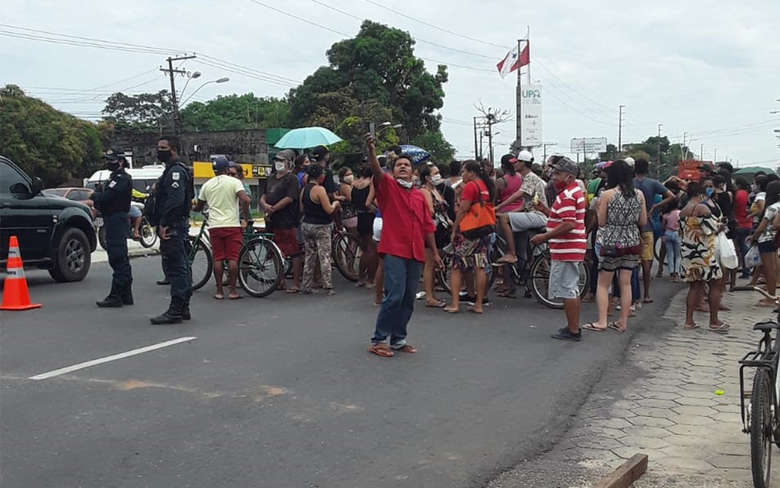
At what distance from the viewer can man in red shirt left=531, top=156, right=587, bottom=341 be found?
25.5 feet

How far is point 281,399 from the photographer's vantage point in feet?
18.3

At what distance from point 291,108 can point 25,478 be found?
5841 cm

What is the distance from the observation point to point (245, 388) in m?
5.82

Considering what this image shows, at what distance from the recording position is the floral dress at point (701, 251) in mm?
8516

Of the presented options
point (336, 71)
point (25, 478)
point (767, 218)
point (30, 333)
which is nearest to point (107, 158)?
point (30, 333)

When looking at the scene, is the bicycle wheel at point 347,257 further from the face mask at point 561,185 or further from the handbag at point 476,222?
the face mask at point 561,185

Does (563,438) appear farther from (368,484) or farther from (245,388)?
(245,388)

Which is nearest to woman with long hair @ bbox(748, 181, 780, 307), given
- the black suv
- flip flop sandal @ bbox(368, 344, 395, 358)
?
flip flop sandal @ bbox(368, 344, 395, 358)

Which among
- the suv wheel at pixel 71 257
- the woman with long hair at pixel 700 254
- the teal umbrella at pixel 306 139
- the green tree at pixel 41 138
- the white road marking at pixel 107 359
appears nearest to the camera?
the white road marking at pixel 107 359

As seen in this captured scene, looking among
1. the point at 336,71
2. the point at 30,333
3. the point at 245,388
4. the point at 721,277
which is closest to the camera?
the point at 245,388

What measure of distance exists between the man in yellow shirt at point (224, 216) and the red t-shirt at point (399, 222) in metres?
3.49

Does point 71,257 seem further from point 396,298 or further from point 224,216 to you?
point 396,298

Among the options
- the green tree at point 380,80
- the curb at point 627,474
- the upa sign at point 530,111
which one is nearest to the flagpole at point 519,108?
the upa sign at point 530,111

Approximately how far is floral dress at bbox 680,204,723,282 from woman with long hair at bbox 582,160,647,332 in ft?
2.32
